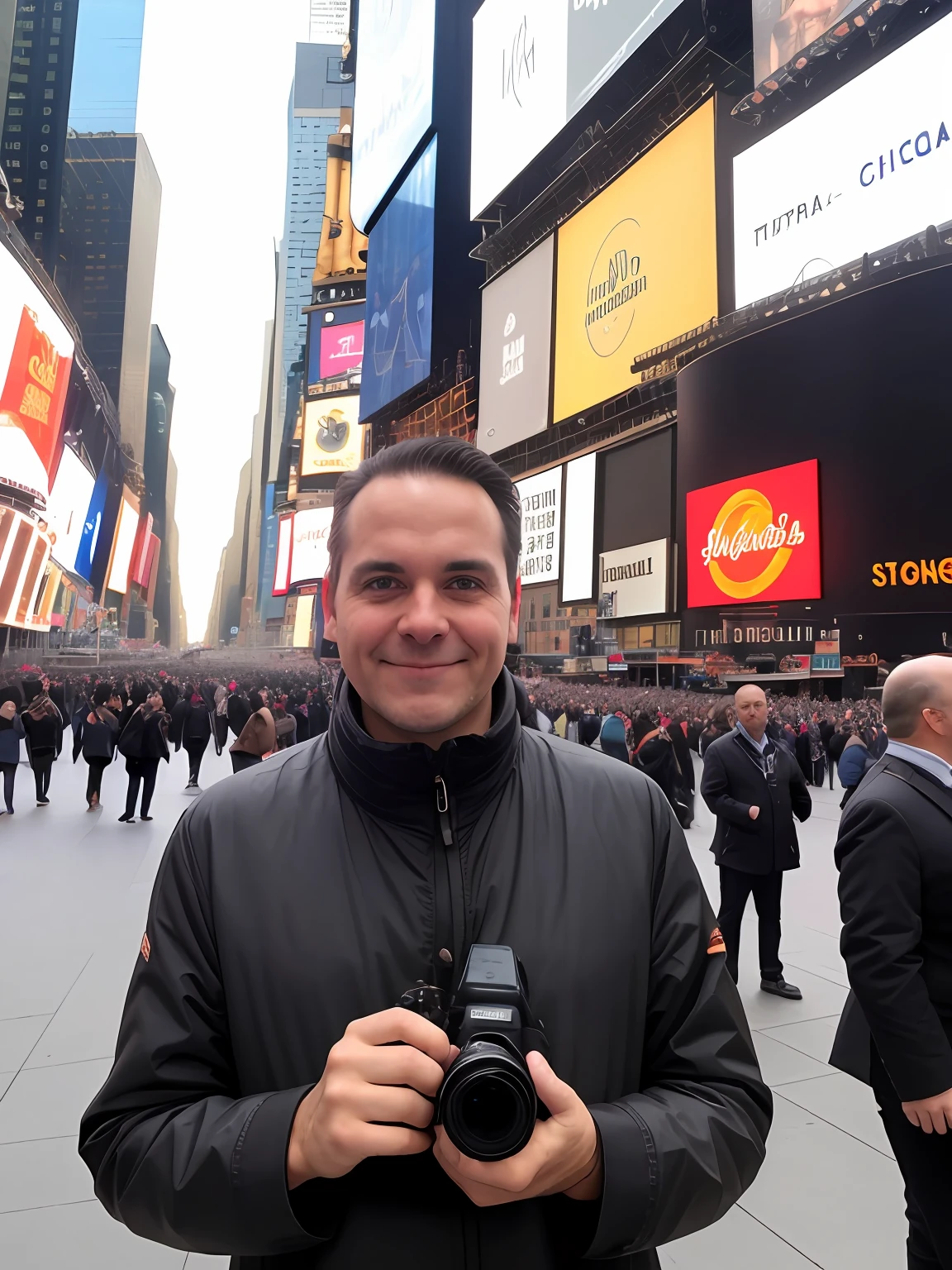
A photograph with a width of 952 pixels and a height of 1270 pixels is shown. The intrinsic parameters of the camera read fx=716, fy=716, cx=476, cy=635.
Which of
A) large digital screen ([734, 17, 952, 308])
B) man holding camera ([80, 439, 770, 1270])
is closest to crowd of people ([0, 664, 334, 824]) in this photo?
man holding camera ([80, 439, 770, 1270])

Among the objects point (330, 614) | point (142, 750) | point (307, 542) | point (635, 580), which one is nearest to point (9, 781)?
point (142, 750)

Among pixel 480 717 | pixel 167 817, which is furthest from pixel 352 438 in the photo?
pixel 480 717

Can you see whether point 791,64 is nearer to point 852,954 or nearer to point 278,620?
point 852,954

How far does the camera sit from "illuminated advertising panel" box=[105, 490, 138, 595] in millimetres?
19016

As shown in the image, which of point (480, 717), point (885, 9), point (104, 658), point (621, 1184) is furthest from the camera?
point (104, 658)

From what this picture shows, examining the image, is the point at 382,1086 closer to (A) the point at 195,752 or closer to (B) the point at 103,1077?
(B) the point at 103,1077

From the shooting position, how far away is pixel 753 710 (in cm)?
457

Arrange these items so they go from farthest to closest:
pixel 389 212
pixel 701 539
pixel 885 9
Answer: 1. pixel 389 212
2. pixel 701 539
3. pixel 885 9

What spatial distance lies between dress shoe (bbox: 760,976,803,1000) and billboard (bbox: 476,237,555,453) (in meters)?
7.22

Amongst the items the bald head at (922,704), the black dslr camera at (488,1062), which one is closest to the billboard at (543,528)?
the bald head at (922,704)

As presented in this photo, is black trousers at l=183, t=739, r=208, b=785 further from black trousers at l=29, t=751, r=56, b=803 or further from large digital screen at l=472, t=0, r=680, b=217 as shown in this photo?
large digital screen at l=472, t=0, r=680, b=217

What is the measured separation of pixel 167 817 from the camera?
9734 millimetres

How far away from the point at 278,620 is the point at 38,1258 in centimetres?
4711

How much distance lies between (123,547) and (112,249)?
25.0ft
